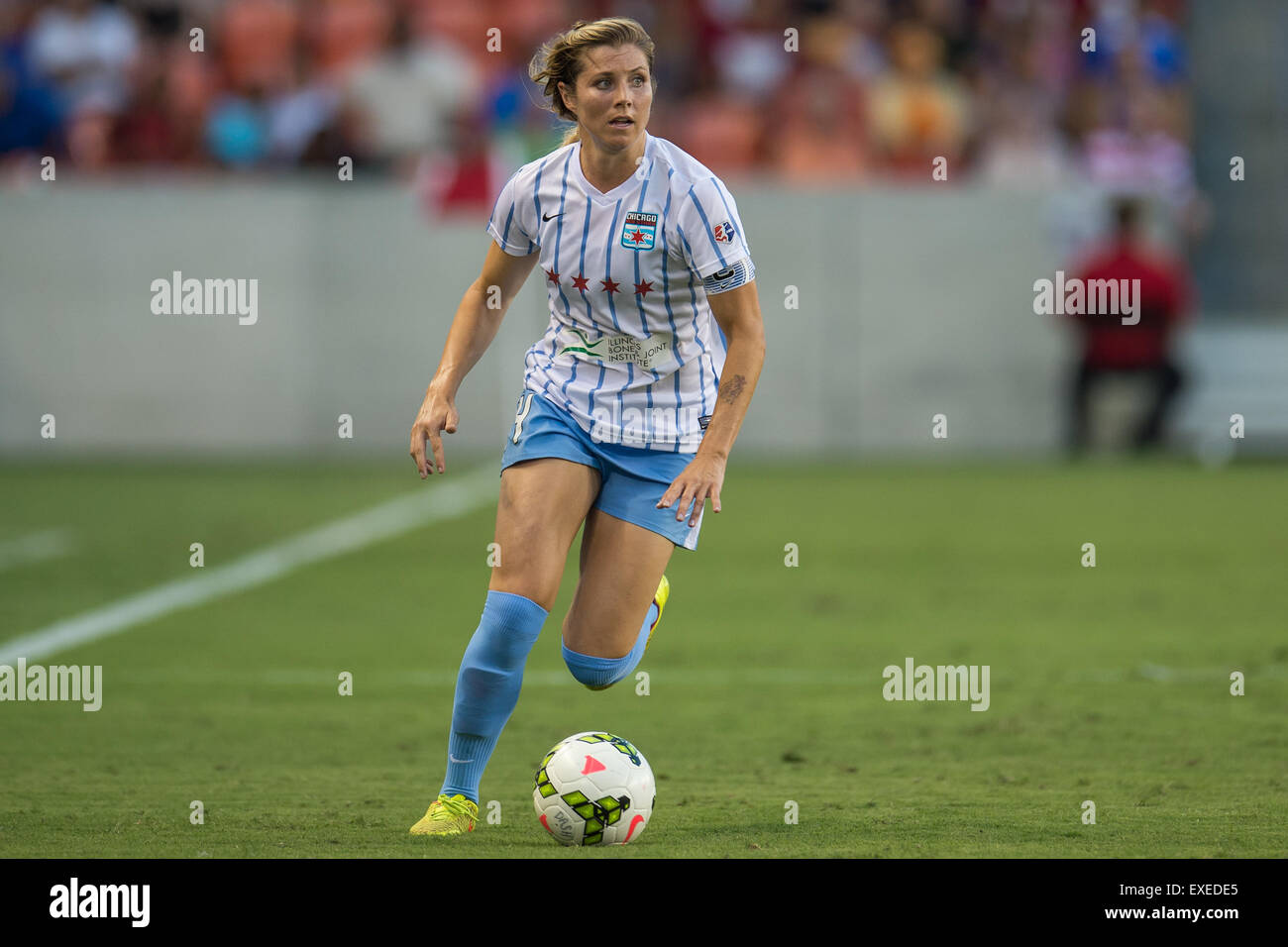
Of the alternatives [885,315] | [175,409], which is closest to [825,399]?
[885,315]

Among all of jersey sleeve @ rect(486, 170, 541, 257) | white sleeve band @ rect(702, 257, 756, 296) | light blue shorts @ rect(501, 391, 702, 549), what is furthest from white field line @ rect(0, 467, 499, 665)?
white sleeve band @ rect(702, 257, 756, 296)

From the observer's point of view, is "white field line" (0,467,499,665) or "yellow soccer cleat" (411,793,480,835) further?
"white field line" (0,467,499,665)

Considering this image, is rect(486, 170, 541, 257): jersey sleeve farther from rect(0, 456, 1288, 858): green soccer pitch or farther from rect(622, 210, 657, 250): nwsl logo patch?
rect(0, 456, 1288, 858): green soccer pitch

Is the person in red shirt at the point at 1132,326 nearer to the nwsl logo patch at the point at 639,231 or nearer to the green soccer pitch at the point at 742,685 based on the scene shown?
the green soccer pitch at the point at 742,685

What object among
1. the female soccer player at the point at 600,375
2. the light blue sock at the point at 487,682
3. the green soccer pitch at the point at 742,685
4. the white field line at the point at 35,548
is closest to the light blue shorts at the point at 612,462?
the female soccer player at the point at 600,375

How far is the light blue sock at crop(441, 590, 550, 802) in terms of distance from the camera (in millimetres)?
5840

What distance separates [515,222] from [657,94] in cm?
1415

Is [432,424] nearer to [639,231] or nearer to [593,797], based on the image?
[639,231]

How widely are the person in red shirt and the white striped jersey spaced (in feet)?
41.3

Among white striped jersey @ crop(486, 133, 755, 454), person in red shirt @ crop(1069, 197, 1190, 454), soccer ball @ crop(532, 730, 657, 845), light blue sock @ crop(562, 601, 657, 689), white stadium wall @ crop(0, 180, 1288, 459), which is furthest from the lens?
white stadium wall @ crop(0, 180, 1288, 459)

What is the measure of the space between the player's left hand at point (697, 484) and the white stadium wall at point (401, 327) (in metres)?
13.1

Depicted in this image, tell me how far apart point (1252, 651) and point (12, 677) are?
5421 mm
